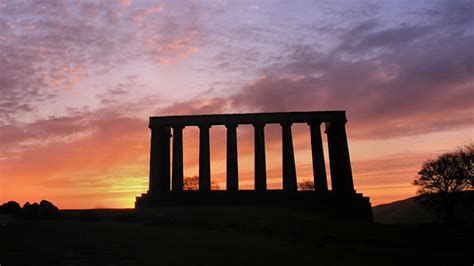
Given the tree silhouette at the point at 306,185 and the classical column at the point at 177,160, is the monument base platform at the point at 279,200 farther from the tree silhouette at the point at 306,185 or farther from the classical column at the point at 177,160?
the tree silhouette at the point at 306,185

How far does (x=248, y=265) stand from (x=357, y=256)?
875 centimetres

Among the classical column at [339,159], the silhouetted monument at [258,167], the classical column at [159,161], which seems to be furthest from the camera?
the classical column at [159,161]

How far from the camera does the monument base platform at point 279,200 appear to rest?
48562mm

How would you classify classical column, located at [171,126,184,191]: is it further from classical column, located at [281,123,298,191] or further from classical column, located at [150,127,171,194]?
classical column, located at [281,123,298,191]

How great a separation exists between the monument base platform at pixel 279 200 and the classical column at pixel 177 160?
5.84 ft

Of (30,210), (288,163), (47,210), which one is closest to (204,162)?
(288,163)

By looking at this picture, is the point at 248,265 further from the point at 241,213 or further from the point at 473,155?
the point at 473,155

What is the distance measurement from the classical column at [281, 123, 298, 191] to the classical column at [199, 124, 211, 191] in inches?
403

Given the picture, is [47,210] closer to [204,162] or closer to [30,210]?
[30,210]

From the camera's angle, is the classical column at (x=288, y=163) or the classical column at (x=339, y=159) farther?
the classical column at (x=339, y=159)

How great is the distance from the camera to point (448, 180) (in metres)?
62.1

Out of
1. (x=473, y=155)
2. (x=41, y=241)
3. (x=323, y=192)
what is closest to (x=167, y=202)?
(x=323, y=192)

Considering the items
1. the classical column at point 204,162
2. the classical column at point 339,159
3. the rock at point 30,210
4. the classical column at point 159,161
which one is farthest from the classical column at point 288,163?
the rock at point 30,210

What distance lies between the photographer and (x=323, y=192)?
5091 cm
